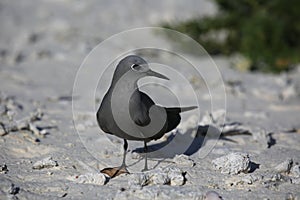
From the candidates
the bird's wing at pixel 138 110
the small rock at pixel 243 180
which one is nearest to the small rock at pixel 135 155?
the bird's wing at pixel 138 110

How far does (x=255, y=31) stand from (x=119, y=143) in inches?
151

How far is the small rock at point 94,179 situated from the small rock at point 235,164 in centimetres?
74

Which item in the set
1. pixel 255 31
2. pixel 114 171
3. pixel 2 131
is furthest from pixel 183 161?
pixel 255 31

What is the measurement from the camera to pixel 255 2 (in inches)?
299

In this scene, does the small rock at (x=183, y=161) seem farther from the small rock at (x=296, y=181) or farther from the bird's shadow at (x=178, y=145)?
the small rock at (x=296, y=181)

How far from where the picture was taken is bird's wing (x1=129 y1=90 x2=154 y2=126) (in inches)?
129

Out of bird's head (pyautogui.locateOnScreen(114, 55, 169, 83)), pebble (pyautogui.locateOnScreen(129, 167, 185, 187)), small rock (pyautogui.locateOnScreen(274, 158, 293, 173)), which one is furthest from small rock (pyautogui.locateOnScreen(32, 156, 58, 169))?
small rock (pyautogui.locateOnScreen(274, 158, 293, 173))

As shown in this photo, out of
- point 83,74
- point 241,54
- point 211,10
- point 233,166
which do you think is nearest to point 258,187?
point 233,166

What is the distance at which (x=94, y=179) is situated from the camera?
3.18 metres

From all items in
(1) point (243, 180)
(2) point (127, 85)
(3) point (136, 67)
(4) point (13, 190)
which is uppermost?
(3) point (136, 67)

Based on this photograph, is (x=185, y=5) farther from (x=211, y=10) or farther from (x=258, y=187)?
(x=258, y=187)

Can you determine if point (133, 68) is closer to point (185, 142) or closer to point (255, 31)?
point (185, 142)

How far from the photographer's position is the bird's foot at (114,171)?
332 cm

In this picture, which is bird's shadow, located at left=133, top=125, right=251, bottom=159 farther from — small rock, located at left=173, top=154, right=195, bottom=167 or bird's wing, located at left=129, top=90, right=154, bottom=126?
bird's wing, located at left=129, top=90, right=154, bottom=126
